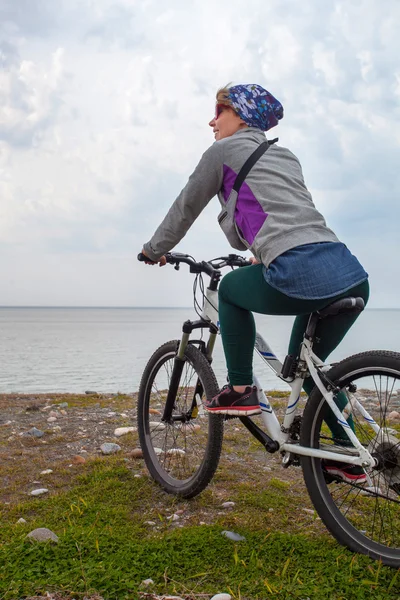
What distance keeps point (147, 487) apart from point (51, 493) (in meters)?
0.79

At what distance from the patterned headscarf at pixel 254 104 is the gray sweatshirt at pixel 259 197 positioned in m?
0.09

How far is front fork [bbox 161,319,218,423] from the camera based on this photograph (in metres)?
4.48

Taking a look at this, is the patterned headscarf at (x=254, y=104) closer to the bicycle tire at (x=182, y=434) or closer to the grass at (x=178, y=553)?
the bicycle tire at (x=182, y=434)

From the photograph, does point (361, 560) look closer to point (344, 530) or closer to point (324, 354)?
point (344, 530)

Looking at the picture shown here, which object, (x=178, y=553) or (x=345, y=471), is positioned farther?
(x=345, y=471)

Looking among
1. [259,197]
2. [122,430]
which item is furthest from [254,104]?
[122,430]

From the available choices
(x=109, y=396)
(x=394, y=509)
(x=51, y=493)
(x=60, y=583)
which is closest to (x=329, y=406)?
(x=394, y=509)

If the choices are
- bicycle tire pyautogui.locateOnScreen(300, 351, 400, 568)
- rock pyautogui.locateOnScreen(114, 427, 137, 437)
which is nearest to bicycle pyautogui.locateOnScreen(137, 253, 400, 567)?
bicycle tire pyautogui.locateOnScreen(300, 351, 400, 568)

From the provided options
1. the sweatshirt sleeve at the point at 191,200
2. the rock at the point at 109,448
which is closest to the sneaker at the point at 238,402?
the sweatshirt sleeve at the point at 191,200

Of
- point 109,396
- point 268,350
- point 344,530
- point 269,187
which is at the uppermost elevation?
point 269,187

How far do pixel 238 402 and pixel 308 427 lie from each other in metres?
0.53

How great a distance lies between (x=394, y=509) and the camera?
371 cm

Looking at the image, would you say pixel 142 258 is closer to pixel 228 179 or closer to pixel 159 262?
pixel 159 262

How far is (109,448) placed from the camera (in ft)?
18.7
